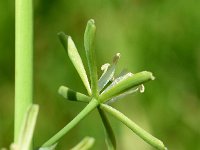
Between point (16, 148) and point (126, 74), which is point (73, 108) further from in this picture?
point (16, 148)

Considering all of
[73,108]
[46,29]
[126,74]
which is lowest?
[126,74]

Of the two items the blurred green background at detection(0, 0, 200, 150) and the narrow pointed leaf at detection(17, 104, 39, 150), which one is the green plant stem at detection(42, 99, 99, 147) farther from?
the blurred green background at detection(0, 0, 200, 150)

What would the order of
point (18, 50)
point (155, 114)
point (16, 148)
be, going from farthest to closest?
point (155, 114) → point (18, 50) → point (16, 148)

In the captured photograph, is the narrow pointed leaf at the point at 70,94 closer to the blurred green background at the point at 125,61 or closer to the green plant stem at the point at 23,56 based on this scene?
the green plant stem at the point at 23,56

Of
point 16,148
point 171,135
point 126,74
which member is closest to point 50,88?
point 171,135

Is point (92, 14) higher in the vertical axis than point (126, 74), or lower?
higher

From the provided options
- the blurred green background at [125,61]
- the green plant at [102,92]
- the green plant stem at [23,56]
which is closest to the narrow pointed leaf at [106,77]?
the green plant at [102,92]
